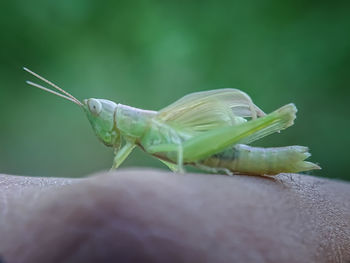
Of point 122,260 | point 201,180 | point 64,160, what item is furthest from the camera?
point 64,160

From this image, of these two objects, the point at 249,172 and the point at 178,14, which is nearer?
the point at 249,172

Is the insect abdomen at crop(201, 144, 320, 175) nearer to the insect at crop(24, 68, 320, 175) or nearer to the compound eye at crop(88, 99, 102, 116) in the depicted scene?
the insect at crop(24, 68, 320, 175)

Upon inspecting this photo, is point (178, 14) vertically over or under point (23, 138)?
over

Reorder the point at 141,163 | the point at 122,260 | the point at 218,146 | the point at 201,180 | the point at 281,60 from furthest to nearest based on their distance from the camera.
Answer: the point at 141,163 < the point at 281,60 < the point at 218,146 < the point at 201,180 < the point at 122,260

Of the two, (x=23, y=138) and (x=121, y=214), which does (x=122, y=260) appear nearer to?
(x=121, y=214)

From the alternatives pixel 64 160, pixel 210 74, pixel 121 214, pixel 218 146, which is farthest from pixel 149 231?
pixel 64 160

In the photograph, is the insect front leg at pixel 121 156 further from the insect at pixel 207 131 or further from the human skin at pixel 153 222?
the human skin at pixel 153 222

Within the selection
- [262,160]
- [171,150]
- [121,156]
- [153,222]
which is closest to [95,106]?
[121,156]
